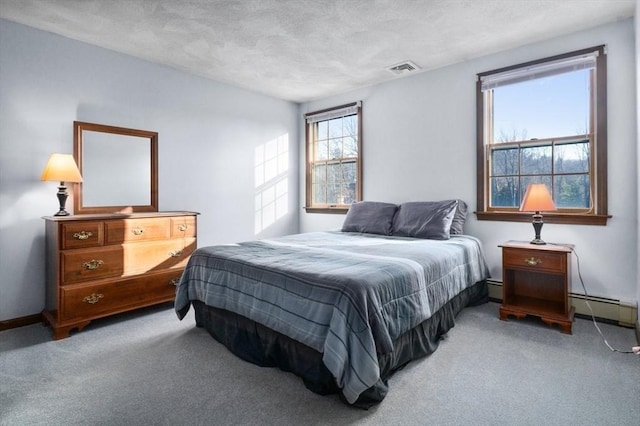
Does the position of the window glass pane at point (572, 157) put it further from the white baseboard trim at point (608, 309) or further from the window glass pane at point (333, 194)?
the window glass pane at point (333, 194)

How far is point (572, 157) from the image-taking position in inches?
121

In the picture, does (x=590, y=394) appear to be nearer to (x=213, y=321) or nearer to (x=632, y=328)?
(x=632, y=328)

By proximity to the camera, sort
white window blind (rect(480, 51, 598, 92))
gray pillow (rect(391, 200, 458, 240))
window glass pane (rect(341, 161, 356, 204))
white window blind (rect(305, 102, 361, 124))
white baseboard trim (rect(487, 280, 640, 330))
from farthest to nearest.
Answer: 1. window glass pane (rect(341, 161, 356, 204))
2. white window blind (rect(305, 102, 361, 124))
3. gray pillow (rect(391, 200, 458, 240))
4. white window blind (rect(480, 51, 598, 92))
5. white baseboard trim (rect(487, 280, 640, 330))

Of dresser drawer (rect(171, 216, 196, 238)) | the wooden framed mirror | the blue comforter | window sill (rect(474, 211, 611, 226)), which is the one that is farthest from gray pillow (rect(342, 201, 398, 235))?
the wooden framed mirror

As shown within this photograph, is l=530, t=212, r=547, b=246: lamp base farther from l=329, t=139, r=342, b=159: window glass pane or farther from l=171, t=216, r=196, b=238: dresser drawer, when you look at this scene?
l=171, t=216, r=196, b=238: dresser drawer


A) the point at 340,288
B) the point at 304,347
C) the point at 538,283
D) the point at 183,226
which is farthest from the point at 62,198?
the point at 538,283

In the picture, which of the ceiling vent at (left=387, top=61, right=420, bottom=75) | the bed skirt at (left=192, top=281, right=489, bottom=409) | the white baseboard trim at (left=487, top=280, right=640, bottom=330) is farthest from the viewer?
the ceiling vent at (left=387, top=61, right=420, bottom=75)

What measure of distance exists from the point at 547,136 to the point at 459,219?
112 cm

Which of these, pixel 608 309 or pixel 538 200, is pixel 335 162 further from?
pixel 608 309

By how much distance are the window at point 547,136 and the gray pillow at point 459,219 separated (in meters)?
0.15

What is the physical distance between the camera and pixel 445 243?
2.98 meters

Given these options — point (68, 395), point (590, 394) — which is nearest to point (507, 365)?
point (590, 394)

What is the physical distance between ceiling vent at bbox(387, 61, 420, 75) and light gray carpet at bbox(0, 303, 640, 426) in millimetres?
2772

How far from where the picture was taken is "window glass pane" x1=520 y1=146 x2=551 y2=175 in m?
3.20
